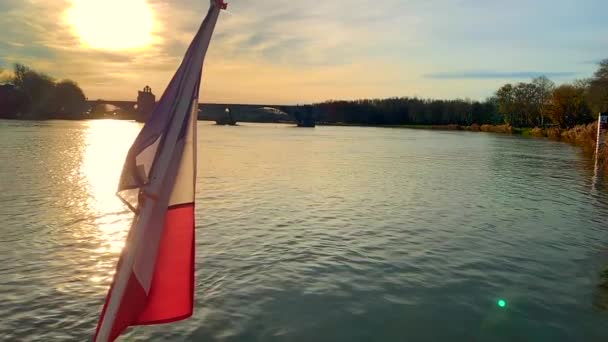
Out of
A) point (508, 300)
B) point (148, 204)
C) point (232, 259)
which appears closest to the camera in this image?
point (148, 204)

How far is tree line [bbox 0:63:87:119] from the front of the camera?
517ft

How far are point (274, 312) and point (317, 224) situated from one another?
7959 millimetres

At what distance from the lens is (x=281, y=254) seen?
13.4 metres

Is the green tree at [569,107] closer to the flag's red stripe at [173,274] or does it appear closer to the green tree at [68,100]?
the flag's red stripe at [173,274]

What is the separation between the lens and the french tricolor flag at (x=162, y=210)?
4.27 m

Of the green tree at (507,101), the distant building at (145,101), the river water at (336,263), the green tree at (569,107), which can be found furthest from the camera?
the distant building at (145,101)

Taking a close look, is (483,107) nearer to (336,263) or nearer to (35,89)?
(35,89)

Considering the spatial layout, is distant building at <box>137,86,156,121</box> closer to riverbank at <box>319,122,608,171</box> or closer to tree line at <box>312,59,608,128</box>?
tree line at <box>312,59,608,128</box>

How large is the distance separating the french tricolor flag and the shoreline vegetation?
89.8 m

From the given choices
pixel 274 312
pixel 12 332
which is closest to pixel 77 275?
pixel 12 332

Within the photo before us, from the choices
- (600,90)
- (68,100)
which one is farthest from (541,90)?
(68,100)

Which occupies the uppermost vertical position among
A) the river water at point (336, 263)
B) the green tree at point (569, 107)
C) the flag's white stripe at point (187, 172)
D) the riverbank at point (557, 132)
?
the green tree at point (569, 107)

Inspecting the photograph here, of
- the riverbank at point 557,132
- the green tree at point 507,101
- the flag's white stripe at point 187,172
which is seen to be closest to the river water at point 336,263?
the flag's white stripe at point 187,172

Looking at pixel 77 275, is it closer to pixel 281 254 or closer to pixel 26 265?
pixel 26 265
